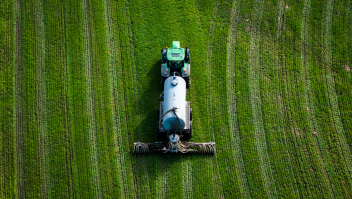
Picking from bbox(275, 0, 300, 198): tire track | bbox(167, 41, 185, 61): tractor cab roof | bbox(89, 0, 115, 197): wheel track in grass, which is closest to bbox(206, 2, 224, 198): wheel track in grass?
bbox(167, 41, 185, 61): tractor cab roof

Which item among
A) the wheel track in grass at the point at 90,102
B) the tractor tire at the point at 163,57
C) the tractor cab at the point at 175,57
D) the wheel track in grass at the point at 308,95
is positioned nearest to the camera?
the wheel track in grass at the point at 90,102

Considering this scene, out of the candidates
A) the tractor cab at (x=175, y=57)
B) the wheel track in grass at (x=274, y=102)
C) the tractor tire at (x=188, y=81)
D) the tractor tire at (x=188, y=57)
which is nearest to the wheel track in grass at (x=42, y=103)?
the tractor cab at (x=175, y=57)

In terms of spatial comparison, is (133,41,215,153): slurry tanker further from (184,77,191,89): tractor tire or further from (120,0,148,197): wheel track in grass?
(120,0,148,197): wheel track in grass

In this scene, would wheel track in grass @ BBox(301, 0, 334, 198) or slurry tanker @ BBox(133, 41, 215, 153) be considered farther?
wheel track in grass @ BBox(301, 0, 334, 198)

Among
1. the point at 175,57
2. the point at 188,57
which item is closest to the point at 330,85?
the point at 188,57

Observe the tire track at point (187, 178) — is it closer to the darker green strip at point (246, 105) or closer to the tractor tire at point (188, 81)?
the darker green strip at point (246, 105)

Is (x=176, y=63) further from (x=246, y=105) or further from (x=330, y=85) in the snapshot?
(x=330, y=85)
